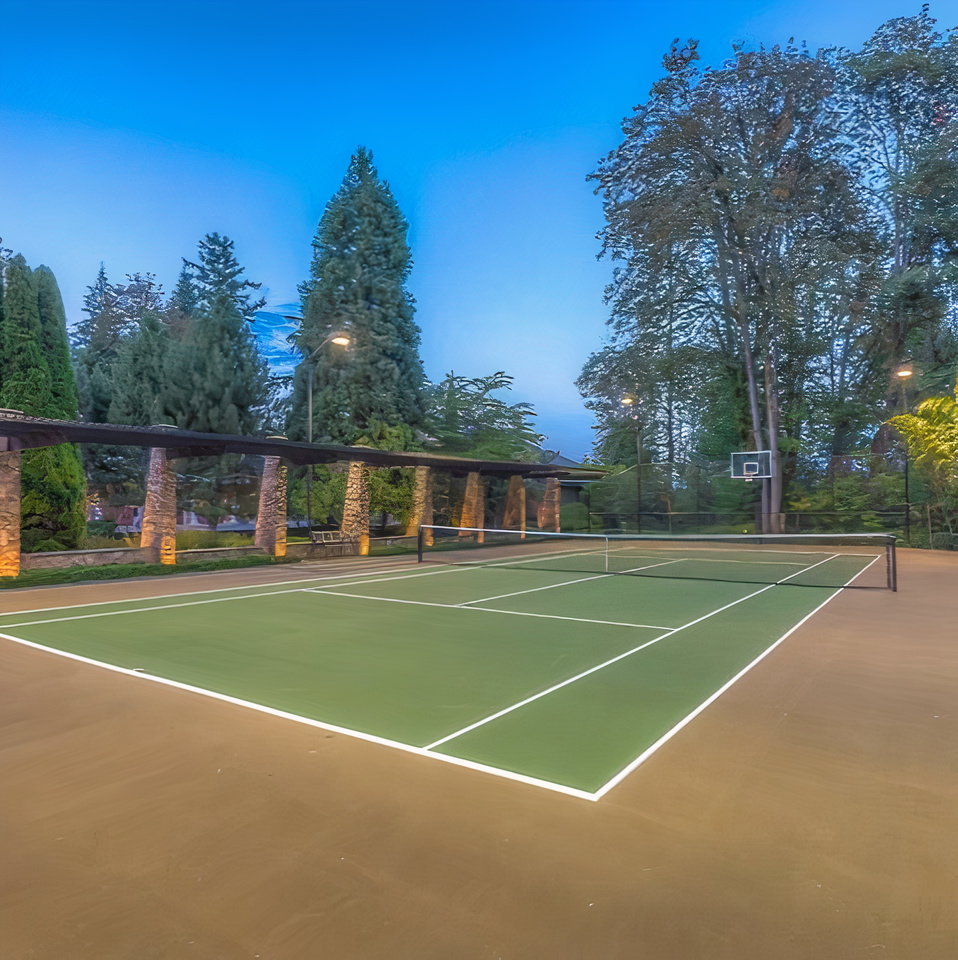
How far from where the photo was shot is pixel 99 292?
173 feet

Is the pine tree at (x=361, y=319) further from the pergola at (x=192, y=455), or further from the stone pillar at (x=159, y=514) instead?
the stone pillar at (x=159, y=514)

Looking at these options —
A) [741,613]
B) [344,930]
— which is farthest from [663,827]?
[741,613]

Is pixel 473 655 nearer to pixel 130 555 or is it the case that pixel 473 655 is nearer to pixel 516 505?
pixel 130 555

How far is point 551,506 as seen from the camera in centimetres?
3127

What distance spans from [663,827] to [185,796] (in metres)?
2.70

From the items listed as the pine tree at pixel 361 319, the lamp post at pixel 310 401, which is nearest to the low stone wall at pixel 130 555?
the lamp post at pixel 310 401

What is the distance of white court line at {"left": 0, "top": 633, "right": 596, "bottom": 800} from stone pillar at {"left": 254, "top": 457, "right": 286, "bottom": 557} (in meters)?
11.1

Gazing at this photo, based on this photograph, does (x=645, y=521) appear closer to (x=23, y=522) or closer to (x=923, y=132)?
(x=923, y=132)

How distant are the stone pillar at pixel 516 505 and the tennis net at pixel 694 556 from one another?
1450 mm

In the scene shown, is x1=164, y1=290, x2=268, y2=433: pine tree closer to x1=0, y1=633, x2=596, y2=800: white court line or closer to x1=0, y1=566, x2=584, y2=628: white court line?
x1=0, y1=566, x2=584, y2=628: white court line

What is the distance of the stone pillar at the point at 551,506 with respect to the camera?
31.0m

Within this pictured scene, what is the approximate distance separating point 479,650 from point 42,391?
1652 cm

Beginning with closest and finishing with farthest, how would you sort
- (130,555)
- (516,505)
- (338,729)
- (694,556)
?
(338,729), (130,555), (694,556), (516,505)

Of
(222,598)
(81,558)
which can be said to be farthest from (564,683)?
(81,558)
